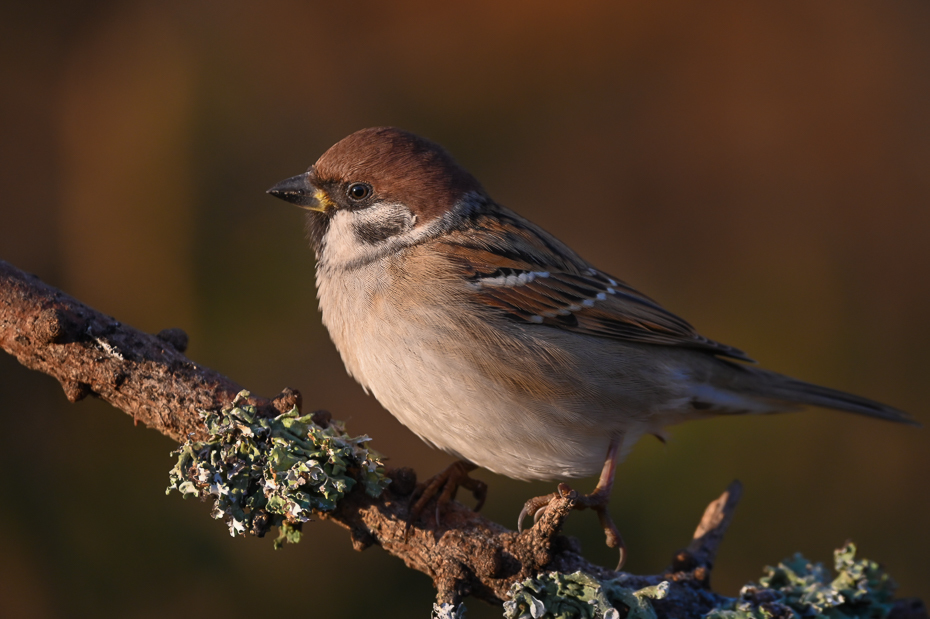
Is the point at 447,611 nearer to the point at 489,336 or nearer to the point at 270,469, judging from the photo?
the point at 270,469

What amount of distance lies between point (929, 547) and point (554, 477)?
2096 millimetres

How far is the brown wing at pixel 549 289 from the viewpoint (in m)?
2.46

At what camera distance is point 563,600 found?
1.81 metres

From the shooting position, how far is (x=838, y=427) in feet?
11.8

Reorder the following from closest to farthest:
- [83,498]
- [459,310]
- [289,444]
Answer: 1. [289,444]
2. [459,310]
3. [83,498]

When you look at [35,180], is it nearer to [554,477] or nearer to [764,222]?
[554,477]

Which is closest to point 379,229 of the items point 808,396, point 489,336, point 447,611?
point 489,336

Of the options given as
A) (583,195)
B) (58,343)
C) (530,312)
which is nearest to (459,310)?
(530,312)

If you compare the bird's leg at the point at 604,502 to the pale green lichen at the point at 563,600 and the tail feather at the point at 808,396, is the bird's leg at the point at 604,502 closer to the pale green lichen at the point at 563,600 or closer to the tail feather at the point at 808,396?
the pale green lichen at the point at 563,600

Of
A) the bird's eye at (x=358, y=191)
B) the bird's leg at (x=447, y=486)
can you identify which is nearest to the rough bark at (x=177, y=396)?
the bird's leg at (x=447, y=486)

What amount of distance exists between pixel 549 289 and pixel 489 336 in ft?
1.27

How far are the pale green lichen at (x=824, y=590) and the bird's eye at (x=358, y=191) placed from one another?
1.74m

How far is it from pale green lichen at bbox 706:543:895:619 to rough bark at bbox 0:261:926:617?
1.79 ft

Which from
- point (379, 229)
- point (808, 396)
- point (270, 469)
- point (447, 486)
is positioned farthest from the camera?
point (808, 396)
